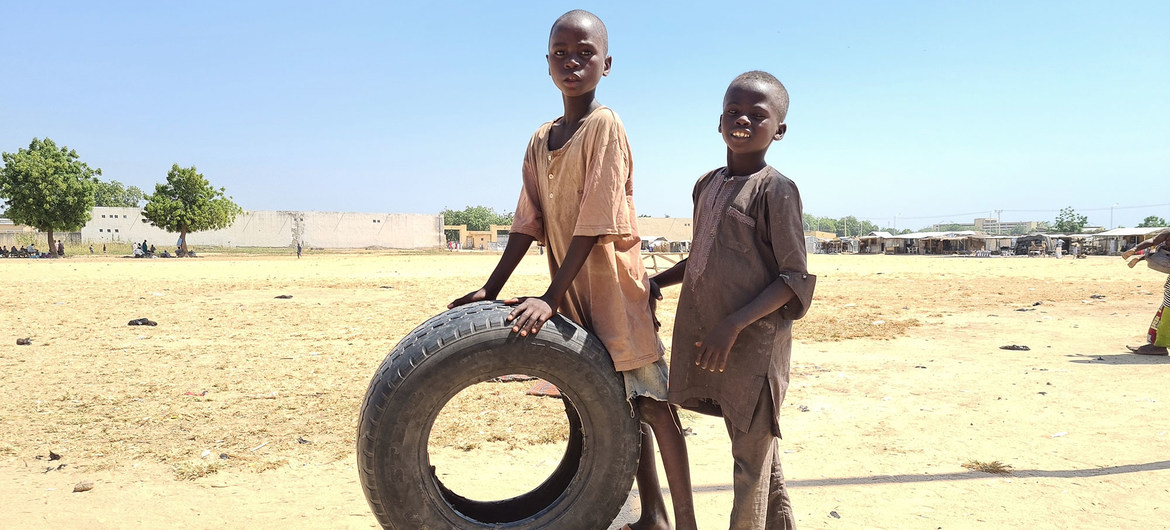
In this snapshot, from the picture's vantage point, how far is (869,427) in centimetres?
486

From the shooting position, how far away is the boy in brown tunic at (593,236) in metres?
2.37

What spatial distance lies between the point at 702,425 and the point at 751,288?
279cm

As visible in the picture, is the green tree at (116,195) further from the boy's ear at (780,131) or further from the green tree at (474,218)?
the boy's ear at (780,131)

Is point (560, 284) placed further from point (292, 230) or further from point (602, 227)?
point (292, 230)

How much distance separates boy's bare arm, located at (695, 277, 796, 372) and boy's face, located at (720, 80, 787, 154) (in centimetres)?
51

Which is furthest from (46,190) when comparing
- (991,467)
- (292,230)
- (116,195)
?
(116,195)

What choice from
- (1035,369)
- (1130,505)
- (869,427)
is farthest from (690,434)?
(1035,369)

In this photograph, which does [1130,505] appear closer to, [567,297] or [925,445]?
[925,445]

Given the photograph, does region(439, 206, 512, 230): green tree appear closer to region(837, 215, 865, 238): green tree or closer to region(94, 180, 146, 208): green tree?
region(94, 180, 146, 208): green tree

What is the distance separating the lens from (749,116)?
93.7 inches

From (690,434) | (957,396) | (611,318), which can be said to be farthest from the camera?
(957,396)

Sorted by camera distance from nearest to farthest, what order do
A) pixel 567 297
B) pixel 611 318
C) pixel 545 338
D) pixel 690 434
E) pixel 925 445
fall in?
1. pixel 545 338
2. pixel 611 318
3. pixel 567 297
4. pixel 925 445
5. pixel 690 434

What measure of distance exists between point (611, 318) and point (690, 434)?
2.50m

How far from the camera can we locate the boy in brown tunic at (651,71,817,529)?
228cm
